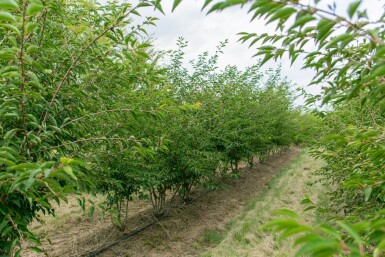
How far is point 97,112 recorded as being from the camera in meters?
2.79

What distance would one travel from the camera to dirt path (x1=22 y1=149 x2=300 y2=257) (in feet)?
18.5

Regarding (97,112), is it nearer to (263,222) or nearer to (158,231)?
(158,231)

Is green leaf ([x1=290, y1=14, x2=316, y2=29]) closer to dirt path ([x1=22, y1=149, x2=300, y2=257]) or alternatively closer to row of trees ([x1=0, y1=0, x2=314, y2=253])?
row of trees ([x1=0, y1=0, x2=314, y2=253])

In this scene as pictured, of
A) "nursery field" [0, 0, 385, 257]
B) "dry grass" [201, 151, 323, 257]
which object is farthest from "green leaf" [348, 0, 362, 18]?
"dry grass" [201, 151, 323, 257]

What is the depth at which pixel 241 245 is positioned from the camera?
18.1 ft

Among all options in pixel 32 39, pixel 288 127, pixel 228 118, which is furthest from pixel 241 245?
pixel 288 127

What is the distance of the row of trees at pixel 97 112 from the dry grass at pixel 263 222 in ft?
4.70

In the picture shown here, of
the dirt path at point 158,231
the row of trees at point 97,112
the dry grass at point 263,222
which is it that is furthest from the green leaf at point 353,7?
the dirt path at point 158,231

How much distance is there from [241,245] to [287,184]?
525 cm

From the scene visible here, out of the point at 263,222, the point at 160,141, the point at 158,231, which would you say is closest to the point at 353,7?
the point at 160,141

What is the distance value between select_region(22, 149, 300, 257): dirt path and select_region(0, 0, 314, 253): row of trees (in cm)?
54

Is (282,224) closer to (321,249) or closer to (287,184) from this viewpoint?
(321,249)

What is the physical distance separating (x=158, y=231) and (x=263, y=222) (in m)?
2.27

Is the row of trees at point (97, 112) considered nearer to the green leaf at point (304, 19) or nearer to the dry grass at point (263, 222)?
the green leaf at point (304, 19)
